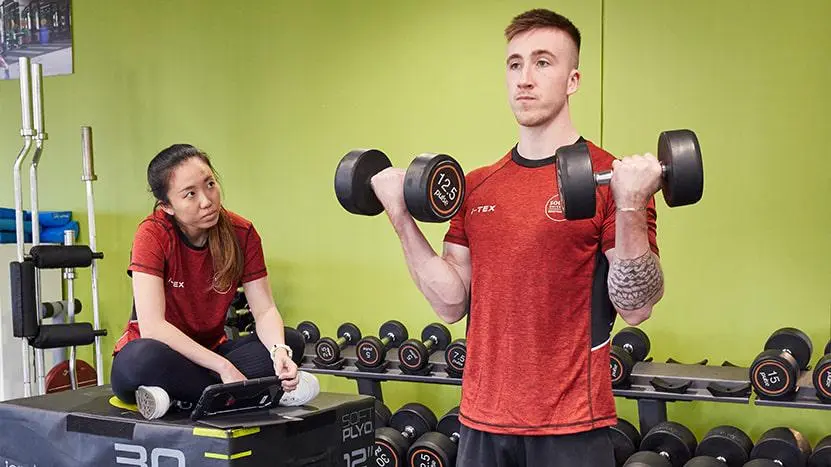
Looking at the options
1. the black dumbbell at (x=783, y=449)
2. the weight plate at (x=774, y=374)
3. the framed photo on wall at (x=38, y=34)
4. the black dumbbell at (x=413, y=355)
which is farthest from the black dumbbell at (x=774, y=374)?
the framed photo on wall at (x=38, y=34)

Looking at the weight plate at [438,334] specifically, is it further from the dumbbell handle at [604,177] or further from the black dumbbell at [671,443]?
the dumbbell handle at [604,177]

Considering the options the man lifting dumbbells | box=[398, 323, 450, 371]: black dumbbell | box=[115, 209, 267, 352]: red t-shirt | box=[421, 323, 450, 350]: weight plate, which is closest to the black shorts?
the man lifting dumbbells

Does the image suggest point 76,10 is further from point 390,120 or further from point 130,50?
point 390,120

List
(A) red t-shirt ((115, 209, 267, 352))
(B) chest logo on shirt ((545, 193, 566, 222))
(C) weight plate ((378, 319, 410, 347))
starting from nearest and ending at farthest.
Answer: (B) chest logo on shirt ((545, 193, 566, 222))
(A) red t-shirt ((115, 209, 267, 352))
(C) weight plate ((378, 319, 410, 347))

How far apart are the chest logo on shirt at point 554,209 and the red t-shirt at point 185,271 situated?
1154mm

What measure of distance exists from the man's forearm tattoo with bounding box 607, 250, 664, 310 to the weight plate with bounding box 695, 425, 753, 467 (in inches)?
57.8

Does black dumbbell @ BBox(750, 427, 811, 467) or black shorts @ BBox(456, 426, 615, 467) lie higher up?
black shorts @ BBox(456, 426, 615, 467)

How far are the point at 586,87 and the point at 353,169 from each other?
179cm

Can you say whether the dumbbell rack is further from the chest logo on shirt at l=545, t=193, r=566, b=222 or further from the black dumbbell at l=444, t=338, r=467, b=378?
the chest logo on shirt at l=545, t=193, r=566, b=222

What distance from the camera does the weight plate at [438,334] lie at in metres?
3.14

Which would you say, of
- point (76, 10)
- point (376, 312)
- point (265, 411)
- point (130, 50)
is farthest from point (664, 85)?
point (76, 10)

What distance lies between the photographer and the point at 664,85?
3.03m

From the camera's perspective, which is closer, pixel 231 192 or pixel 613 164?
pixel 613 164

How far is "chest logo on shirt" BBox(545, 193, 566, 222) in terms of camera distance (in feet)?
4.45
